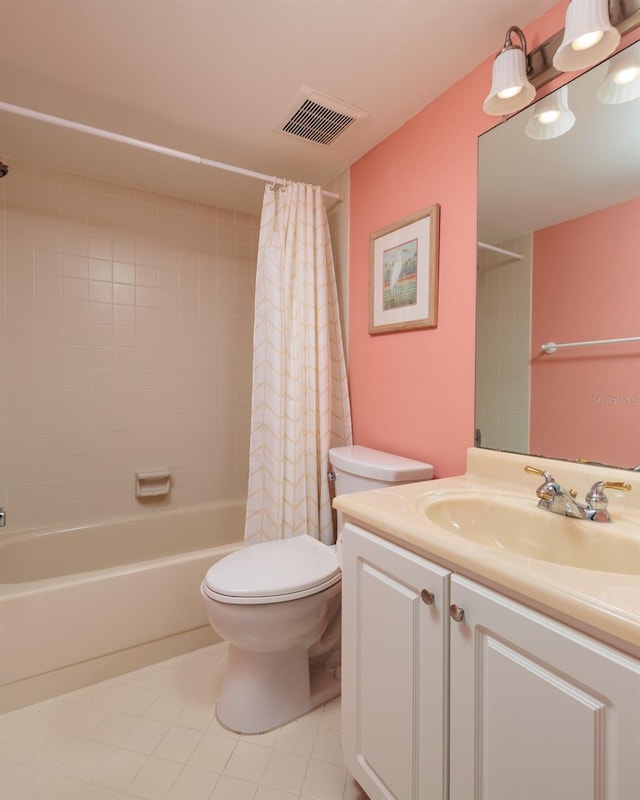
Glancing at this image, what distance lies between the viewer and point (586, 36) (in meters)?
0.94

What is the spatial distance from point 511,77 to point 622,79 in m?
0.26

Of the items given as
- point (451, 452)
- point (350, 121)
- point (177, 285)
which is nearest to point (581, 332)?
point (451, 452)

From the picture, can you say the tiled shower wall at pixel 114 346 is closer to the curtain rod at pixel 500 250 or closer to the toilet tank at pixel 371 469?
the toilet tank at pixel 371 469

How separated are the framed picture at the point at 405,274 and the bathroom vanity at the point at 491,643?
653mm

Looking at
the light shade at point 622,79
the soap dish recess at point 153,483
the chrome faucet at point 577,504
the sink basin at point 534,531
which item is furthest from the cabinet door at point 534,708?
the soap dish recess at point 153,483

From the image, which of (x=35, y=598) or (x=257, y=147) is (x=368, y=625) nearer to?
(x=35, y=598)

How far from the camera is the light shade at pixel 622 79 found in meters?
0.96

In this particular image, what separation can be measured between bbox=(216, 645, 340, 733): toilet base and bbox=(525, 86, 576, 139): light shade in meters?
1.80

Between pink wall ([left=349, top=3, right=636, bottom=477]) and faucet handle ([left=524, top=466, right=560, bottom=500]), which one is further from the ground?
pink wall ([left=349, top=3, right=636, bottom=477])

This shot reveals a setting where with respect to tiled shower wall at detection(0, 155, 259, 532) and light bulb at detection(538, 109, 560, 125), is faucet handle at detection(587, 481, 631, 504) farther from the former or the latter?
tiled shower wall at detection(0, 155, 259, 532)

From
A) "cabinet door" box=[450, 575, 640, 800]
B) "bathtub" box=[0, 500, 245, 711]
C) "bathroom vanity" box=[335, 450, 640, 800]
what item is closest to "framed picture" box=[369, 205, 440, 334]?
"bathroom vanity" box=[335, 450, 640, 800]

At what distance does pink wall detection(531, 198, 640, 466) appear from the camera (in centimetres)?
99

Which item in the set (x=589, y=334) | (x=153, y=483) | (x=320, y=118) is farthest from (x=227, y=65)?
(x=153, y=483)

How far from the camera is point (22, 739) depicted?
4.21 ft
